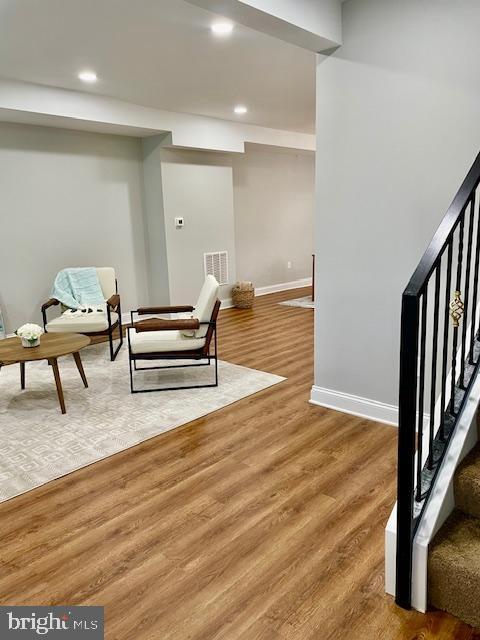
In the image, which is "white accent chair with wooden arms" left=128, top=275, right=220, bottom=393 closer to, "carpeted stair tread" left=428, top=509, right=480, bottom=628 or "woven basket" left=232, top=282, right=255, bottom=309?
"carpeted stair tread" left=428, top=509, right=480, bottom=628

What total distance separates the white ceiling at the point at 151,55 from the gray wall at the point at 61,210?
0.94 m

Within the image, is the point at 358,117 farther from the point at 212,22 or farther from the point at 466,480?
the point at 466,480

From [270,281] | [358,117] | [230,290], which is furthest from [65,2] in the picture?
[270,281]

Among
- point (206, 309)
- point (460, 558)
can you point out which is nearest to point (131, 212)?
point (206, 309)

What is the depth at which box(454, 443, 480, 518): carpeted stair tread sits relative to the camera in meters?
1.82

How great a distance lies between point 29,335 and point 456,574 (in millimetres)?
3226

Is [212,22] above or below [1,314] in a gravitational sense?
above

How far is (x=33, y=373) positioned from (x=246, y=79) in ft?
11.5

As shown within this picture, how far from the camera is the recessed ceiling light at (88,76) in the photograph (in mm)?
4371

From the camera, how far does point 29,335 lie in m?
3.71

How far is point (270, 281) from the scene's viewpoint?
8.72 meters

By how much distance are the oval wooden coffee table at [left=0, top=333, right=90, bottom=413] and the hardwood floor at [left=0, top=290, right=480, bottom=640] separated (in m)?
1.01

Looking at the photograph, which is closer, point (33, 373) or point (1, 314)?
point (33, 373)

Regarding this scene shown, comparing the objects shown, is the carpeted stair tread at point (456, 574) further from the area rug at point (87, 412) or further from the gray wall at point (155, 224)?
the gray wall at point (155, 224)
